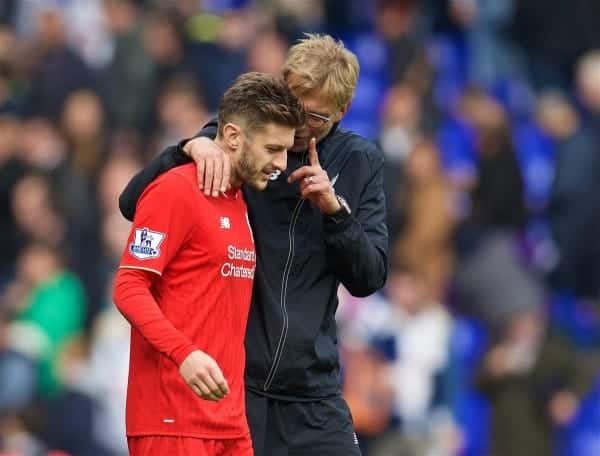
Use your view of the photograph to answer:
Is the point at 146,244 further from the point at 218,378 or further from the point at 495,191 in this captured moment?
the point at 495,191

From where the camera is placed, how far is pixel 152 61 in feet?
39.7

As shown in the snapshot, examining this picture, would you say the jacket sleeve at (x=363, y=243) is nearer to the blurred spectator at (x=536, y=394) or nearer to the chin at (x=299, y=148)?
the chin at (x=299, y=148)

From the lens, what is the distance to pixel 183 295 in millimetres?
4613

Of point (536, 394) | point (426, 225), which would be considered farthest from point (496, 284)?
point (536, 394)

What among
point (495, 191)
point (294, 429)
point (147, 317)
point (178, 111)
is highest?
point (178, 111)

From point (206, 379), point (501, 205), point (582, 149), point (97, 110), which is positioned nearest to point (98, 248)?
point (97, 110)

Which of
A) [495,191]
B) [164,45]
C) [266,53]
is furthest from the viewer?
[164,45]

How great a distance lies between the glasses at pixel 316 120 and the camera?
495cm

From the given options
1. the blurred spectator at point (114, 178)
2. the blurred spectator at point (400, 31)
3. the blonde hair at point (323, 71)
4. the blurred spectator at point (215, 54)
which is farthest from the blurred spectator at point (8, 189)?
the blonde hair at point (323, 71)

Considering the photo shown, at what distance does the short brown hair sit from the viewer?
4691 mm

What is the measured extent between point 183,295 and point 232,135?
527mm

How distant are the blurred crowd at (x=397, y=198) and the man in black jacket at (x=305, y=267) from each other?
14.5 ft

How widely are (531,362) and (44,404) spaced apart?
3113mm

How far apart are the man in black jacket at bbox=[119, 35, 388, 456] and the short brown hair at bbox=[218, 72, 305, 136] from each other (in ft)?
0.53
